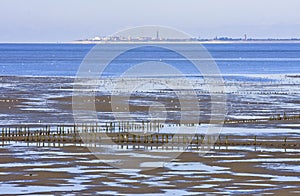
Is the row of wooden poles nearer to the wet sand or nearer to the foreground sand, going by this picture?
the wet sand

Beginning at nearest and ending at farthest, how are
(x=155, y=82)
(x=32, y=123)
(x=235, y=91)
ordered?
(x=32, y=123)
(x=235, y=91)
(x=155, y=82)

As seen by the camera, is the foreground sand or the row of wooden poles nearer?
the foreground sand

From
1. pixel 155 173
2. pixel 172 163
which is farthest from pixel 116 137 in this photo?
pixel 155 173

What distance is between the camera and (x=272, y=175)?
151 feet

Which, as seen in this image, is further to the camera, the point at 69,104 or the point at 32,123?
the point at 69,104

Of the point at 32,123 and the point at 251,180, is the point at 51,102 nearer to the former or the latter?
the point at 32,123

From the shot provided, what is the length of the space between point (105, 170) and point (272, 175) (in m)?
9.35

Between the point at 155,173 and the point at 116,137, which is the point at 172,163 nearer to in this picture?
the point at 155,173

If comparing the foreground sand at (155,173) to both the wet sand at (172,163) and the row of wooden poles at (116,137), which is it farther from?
the row of wooden poles at (116,137)

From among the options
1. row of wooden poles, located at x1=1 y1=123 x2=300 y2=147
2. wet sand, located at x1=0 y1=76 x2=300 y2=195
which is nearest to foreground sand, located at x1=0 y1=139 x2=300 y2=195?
wet sand, located at x1=0 y1=76 x2=300 y2=195

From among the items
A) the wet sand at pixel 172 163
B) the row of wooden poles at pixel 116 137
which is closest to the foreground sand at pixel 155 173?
the wet sand at pixel 172 163

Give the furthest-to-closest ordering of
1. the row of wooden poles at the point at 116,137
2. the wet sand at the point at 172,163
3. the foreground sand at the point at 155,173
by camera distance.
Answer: the row of wooden poles at the point at 116,137
the wet sand at the point at 172,163
the foreground sand at the point at 155,173

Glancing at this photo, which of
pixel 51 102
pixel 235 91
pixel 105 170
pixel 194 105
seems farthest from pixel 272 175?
pixel 235 91

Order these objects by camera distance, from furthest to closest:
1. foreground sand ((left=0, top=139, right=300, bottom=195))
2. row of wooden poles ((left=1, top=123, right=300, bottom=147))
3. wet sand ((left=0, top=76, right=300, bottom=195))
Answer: row of wooden poles ((left=1, top=123, right=300, bottom=147)) → wet sand ((left=0, top=76, right=300, bottom=195)) → foreground sand ((left=0, top=139, right=300, bottom=195))
